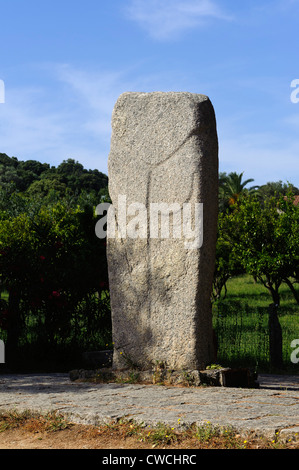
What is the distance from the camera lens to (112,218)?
7449 millimetres

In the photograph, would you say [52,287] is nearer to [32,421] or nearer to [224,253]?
[32,421]

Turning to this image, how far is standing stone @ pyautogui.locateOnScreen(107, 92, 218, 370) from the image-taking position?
22.2 feet

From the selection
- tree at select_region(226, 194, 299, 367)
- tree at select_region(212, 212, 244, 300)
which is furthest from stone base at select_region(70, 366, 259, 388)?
tree at select_region(212, 212, 244, 300)

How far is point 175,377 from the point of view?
261 inches

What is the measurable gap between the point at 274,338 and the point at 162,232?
13.8 ft

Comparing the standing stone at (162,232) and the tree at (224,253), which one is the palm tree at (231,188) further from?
the standing stone at (162,232)

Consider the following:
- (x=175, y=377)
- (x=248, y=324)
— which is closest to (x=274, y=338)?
(x=175, y=377)

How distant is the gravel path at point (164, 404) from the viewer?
4.69 metres

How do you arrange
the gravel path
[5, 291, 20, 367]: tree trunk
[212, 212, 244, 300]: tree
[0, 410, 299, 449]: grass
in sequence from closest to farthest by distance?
[0, 410, 299, 449]: grass < the gravel path < [5, 291, 20, 367]: tree trunk < [212, 212, 244, 300]: tree

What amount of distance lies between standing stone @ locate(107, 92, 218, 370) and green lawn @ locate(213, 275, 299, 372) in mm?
3693

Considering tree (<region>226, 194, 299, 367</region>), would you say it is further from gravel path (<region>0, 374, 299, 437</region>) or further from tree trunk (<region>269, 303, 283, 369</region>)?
gravel path (<region>0, 374, 299, 437</region>)

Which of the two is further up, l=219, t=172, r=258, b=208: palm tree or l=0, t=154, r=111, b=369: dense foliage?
l=219, t=172, r=258, b=208: palm tree

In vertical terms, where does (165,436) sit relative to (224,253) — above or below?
below

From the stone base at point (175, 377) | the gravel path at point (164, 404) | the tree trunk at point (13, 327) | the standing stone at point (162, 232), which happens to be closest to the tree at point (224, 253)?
the tree trunk at point (13, 327)
